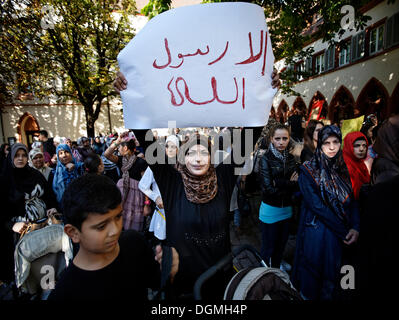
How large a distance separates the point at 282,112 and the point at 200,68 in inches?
882

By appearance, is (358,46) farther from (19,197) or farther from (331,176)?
(19,197)

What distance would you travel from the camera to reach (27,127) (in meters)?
20.7

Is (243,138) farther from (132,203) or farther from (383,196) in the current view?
(132,203)

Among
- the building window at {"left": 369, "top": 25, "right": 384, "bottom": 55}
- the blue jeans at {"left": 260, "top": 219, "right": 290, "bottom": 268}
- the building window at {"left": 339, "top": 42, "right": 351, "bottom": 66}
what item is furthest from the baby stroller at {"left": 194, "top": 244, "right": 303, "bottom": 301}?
the building window at {"left": 339, "top": 42, "right": 351, "bottom": 66}

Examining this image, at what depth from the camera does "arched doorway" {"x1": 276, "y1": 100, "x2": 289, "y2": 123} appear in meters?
21.4

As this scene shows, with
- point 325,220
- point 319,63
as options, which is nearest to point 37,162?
point 325,220

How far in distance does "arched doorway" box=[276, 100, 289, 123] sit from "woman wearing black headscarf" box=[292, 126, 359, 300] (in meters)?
20.3

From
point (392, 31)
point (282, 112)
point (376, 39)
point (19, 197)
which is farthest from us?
point (282, 112)

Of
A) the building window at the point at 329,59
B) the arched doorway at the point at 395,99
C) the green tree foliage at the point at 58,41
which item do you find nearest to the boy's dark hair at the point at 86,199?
the green tree foliage at the point at 58,41

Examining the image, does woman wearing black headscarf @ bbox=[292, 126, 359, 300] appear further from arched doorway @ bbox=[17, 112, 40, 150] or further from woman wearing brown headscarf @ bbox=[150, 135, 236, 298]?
arched doorway @ bbox=[17, 112, 40, 150]

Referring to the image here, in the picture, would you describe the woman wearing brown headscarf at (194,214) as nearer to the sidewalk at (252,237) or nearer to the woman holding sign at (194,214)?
the woman holding sign at (194,214)

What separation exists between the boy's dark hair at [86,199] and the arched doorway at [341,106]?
48.6 feet

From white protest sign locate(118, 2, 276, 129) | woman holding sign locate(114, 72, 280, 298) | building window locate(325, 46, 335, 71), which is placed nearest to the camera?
white protest sign locate(118, 2, 276, 129)
